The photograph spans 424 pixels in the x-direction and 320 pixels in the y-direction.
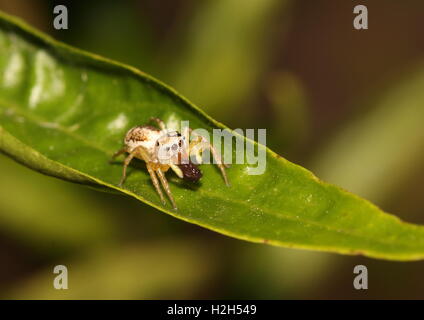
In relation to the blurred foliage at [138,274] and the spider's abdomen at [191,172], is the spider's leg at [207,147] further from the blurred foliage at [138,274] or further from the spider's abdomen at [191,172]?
the blurred foliage at [138,274]

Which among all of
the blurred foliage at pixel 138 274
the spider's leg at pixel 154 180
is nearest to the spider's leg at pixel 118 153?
the spider's leg at pixel 154 180

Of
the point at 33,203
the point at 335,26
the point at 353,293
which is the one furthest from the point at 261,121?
the point at 335,26

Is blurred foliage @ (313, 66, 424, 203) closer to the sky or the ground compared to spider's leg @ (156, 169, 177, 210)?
closer to the sky

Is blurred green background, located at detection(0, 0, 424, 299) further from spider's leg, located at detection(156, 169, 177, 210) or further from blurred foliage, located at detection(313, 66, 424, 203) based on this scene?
spider's leg, located at detection(156, 169, 177, 210)

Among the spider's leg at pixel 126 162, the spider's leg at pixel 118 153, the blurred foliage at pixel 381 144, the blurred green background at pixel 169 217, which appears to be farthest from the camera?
the blurred foliage at pixel 381 144

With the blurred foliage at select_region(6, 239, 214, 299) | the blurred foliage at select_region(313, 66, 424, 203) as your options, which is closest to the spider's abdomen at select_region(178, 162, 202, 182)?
the blurred foliage at select_region(6, 239, 214, 299)
